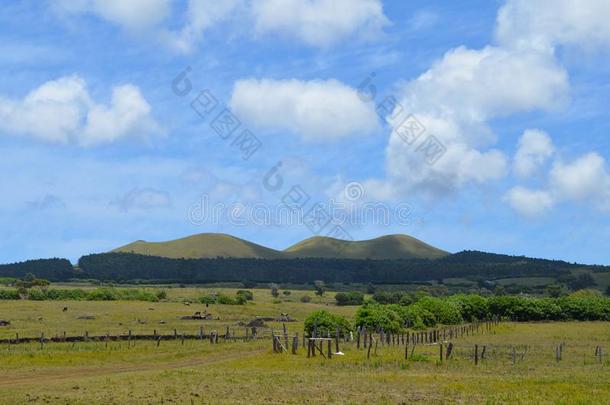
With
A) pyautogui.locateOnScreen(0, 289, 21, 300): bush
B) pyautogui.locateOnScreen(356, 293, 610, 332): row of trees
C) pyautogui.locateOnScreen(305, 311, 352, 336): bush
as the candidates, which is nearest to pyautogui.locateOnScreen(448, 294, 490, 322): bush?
pyautogui.locateOnScreen(356, 293, 610, 332): row of trees

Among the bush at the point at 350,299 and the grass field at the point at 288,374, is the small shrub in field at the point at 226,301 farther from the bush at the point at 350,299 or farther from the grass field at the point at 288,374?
the grass field at the point at 288,374

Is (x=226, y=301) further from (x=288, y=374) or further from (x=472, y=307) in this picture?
(x=288, y=374)

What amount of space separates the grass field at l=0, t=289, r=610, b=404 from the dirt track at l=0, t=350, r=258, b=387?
57 millimetres

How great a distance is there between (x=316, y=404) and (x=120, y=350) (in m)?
34.0

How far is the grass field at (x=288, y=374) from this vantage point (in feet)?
112

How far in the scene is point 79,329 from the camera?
85.4m

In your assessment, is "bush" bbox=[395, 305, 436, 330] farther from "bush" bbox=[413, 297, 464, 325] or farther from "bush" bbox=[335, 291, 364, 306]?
"bush" bbox=[335, 291, 364, 306]

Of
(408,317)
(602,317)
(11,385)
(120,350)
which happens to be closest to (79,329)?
(120,350)

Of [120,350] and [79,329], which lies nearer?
[120,350]

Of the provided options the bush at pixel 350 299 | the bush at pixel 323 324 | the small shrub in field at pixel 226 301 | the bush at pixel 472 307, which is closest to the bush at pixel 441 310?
the bush at pixel 472 307

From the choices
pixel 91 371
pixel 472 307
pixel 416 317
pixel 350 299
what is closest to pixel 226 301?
pixel 350 299

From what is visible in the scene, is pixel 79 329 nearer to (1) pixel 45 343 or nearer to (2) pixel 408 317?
(1) pixel 45 343

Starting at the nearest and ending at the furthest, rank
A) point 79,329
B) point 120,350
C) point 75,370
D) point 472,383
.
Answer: point 472,383, point 75,370, point 120,350, point 79,329

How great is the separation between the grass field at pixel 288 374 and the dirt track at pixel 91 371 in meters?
0.06
